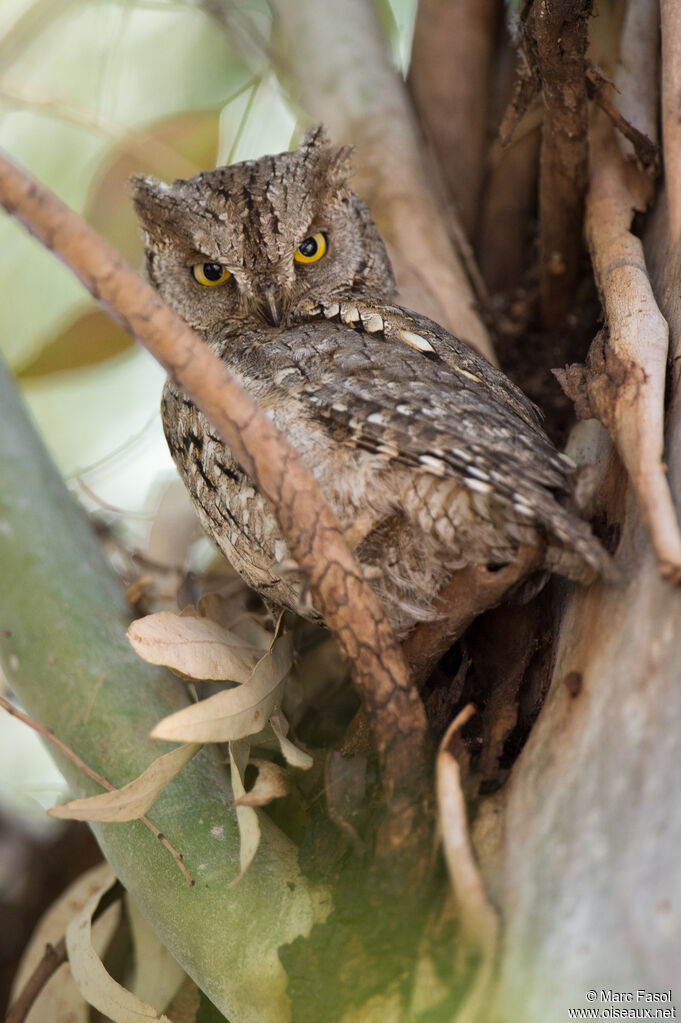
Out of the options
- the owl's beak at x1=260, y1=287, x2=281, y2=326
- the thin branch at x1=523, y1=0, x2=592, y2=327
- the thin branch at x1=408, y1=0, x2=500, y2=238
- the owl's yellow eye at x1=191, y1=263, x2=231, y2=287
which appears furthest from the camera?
the thin branch at x1=408, y1=0, x2=500, y2=238

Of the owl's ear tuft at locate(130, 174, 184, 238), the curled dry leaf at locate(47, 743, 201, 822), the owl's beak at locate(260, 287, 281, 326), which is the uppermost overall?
the owl's ear tuft at locate(130, 174, 184, 238)

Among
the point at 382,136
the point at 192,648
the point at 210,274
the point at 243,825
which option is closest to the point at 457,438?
the point at 192,648

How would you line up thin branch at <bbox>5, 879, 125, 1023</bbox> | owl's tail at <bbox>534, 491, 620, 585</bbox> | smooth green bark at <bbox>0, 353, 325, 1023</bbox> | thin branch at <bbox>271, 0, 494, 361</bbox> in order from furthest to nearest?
1. thin branch at <bbox>271, 0, 494, 361</bbox>
2. thin branch at <bbox>5, 879, 125, 1023</bbox>
3. smooth green bark at <bbox>0, 353, 325, 1023</bbox>
4. owl's tail at <bbox>534, 491, 620, 585</bbox>

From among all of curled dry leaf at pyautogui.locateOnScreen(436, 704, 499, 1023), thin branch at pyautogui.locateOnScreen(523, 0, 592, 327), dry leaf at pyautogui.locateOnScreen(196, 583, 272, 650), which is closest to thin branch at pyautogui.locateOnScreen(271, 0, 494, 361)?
thin branch at pyautogui.locateOnScreen(523, 0, 592, 327)

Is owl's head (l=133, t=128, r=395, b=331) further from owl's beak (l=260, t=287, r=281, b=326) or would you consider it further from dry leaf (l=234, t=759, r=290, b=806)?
dry leaf (l=234, t=759, r=290, b=806)

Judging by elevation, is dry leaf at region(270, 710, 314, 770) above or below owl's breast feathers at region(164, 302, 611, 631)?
below

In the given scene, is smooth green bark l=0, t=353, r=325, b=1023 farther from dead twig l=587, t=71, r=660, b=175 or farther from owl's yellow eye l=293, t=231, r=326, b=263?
dead twig l=587, t=71, r=660, b=175

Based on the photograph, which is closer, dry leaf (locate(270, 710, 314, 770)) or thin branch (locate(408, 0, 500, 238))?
dry leaf (locate(270, 710, 314, 770))

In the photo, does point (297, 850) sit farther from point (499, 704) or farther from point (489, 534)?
point (489, 534)
